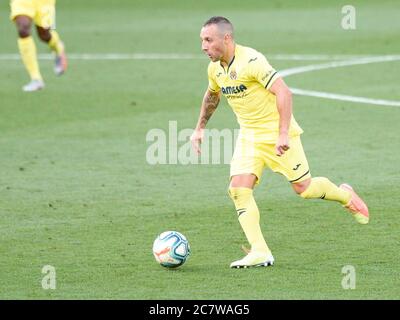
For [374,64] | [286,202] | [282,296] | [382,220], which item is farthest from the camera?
[374,64]

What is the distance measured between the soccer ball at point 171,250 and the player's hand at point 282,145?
1.09 metres

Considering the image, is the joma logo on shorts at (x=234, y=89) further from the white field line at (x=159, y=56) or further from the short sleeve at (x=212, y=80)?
the white field line at (x=159, y=56)

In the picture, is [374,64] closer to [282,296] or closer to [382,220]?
[382,220]

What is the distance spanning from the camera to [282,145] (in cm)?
925

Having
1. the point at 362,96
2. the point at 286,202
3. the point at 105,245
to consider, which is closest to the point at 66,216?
the point at 105,245

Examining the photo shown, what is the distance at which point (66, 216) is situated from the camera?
454 inches

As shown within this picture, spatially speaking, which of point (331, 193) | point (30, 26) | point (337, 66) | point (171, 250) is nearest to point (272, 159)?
point (331, 193)

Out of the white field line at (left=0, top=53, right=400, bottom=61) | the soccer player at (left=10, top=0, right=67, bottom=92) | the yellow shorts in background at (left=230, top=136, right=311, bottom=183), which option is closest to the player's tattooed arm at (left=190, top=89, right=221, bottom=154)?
the yellow shorts in background at (left=230, top=136, right=311, bottom=183)

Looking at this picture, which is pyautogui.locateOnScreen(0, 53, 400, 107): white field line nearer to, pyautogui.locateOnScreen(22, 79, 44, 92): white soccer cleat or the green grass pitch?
the green grass pitch

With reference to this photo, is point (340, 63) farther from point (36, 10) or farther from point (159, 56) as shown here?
→ point (36, 10)

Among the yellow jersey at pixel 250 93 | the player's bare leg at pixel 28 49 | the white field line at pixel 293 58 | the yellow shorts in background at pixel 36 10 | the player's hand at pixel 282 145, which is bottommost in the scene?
the player's hand at pixel 282 145

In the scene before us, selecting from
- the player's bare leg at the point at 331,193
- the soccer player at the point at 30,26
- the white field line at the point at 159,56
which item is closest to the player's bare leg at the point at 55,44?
the soccer player at the point at 30,26

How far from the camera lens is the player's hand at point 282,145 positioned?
30.3 ft
